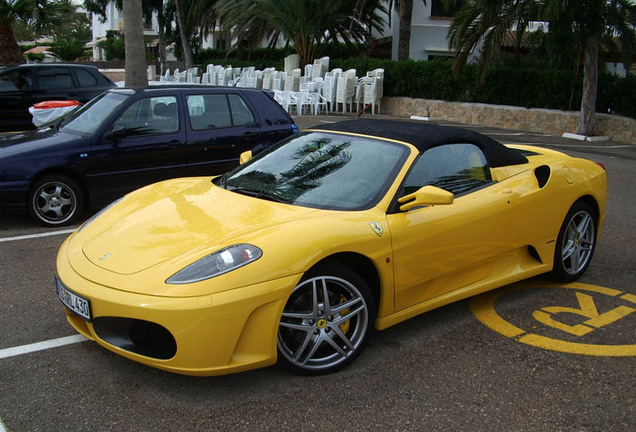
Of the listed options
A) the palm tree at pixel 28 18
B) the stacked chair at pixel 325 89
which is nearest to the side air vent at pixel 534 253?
the stacked chair at pixel 325 89

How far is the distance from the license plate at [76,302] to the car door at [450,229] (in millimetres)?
1692

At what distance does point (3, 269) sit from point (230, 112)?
336 cm

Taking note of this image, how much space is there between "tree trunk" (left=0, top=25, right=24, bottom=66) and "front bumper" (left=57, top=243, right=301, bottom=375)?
1507 cm

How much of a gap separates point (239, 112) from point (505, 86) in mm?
12144

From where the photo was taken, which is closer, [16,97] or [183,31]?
[16,97]

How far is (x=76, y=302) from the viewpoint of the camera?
3.39 metres

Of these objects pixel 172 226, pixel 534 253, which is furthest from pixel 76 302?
pixel 534 253

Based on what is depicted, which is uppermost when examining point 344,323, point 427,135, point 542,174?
point 427,135

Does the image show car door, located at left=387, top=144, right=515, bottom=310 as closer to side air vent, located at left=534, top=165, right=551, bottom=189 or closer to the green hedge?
side air vent, located at left=534, top=165, right=551, bottom=189

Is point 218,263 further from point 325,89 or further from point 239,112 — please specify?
point 325,89

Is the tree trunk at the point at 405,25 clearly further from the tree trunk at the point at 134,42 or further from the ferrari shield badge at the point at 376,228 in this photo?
the ferrari shield badge at the point at 376,228

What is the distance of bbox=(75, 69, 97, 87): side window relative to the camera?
40.8ft

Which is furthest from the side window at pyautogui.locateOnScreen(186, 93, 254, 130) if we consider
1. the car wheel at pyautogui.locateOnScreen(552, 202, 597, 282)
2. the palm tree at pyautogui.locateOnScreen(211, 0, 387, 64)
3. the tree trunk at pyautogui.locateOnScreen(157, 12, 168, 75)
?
the tree trunk at pyautogui.locateOnScreen(157, 12, 168, 75)

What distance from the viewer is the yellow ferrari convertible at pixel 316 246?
317cm
